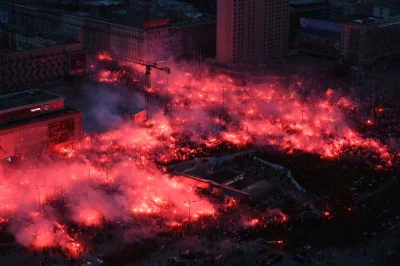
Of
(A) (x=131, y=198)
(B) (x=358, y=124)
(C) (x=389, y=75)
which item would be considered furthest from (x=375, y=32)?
(A) (x=131, y=198)

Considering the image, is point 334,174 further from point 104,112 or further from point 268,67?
point 268,67

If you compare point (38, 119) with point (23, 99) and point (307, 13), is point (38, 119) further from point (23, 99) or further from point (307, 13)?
point (307, 13)

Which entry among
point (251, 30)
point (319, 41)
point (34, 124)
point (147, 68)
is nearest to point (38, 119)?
point (34, 124)

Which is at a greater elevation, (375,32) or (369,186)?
(375,32)

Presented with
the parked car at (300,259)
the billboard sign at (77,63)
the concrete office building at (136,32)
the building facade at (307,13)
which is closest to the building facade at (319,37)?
the building facade at (307,13)

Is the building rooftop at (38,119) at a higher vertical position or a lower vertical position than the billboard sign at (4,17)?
lower

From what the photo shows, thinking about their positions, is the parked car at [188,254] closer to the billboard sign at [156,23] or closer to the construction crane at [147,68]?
the construction crane at [147,68]

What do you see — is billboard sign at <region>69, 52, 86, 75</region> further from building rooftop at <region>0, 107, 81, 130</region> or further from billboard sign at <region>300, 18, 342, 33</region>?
billboard sign at <region>300, 18, 342, 33</region>
